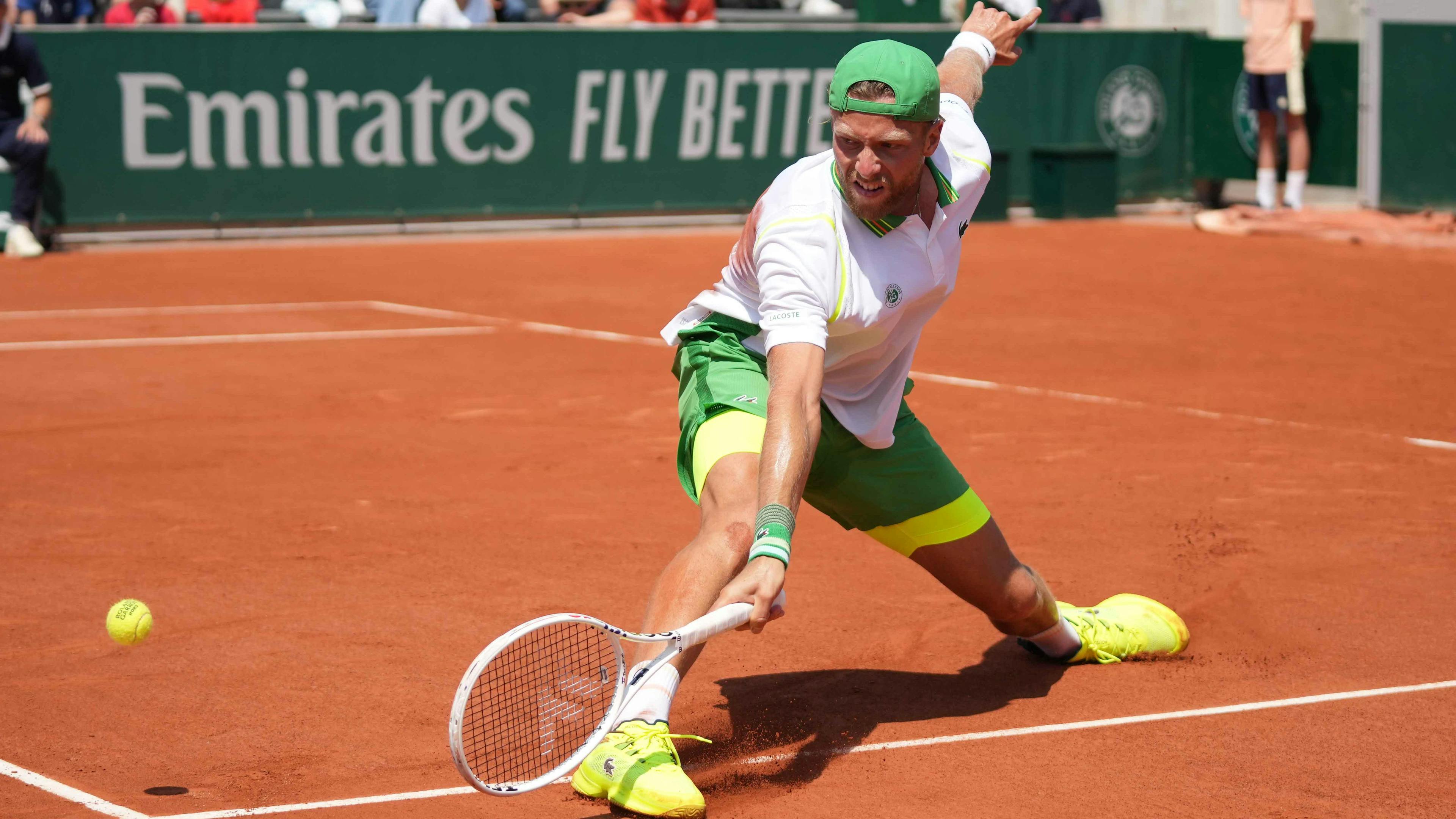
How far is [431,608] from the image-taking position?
215 inches

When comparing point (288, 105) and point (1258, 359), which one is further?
point (288, 105)

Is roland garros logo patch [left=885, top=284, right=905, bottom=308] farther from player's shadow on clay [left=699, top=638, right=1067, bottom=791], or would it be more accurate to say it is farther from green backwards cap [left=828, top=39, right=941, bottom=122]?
player's shadow on clay [left=699, top=638, right=1067, bottom=791]

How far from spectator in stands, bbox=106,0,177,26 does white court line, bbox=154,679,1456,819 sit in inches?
494

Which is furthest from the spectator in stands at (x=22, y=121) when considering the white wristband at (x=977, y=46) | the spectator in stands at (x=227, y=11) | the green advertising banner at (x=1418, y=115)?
the green advertising banner at (x=1418, y=115)

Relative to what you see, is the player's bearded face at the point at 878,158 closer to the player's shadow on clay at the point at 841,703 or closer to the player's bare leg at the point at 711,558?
the player's bare leg at the point at 711,558

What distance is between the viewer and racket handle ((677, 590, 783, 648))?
3555mm

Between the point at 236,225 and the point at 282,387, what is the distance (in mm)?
6244

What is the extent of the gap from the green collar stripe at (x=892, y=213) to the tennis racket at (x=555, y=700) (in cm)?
96

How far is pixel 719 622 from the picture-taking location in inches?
140

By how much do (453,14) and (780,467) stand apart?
1267 centimetres

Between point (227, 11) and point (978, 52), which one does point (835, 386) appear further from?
point (227, 11)

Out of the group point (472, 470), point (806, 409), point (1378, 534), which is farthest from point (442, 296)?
point (806, 409)

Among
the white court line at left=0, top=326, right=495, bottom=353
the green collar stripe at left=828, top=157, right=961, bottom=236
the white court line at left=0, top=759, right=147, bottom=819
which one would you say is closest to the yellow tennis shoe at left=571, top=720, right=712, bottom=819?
the white court line at left=0, top=759, right=147, bottom=819

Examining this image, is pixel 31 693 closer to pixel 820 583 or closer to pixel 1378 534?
pixel 820 583
